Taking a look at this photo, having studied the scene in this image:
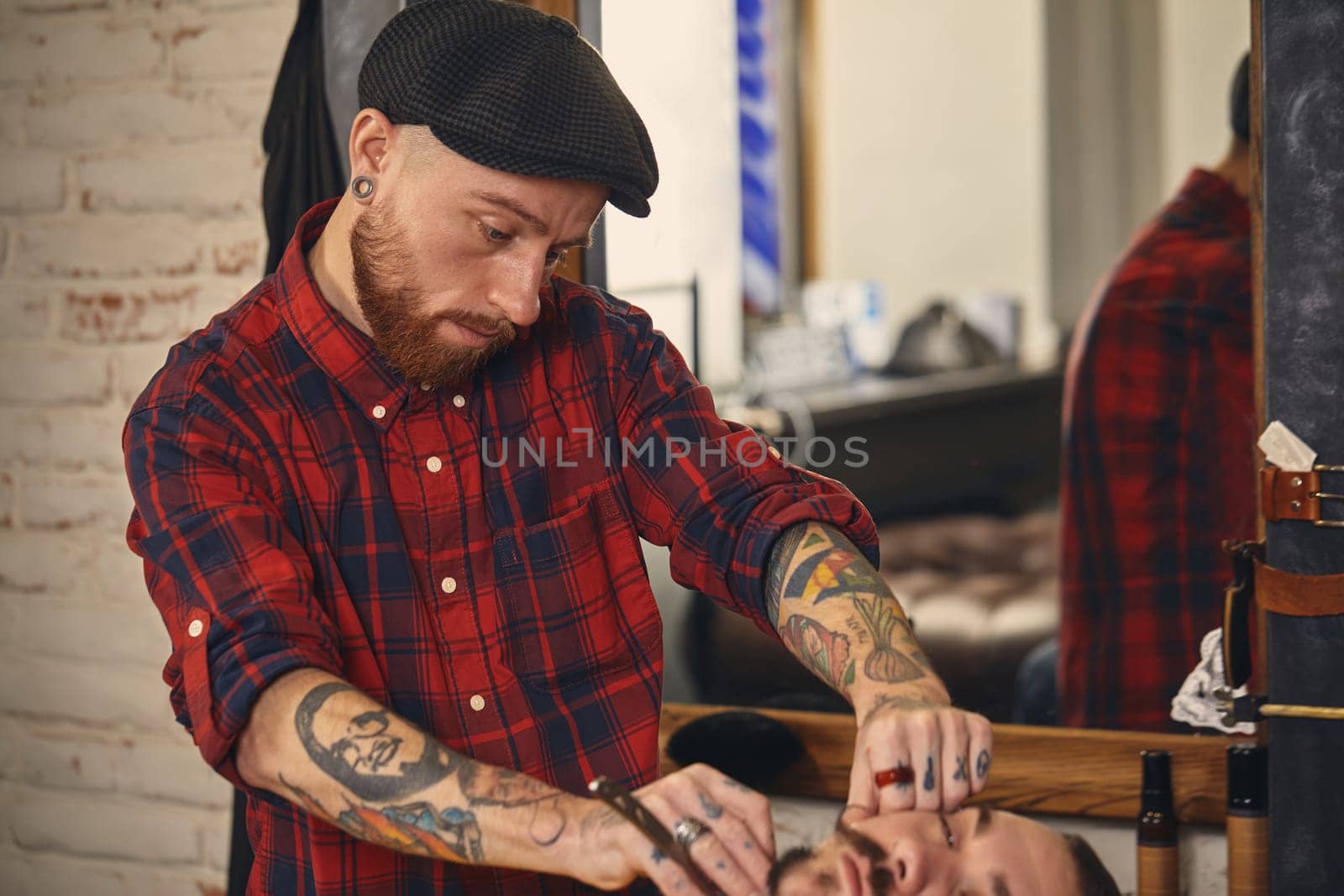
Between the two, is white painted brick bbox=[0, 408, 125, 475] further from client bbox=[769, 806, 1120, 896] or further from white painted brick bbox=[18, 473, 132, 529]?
client bbox=[769, 806, 1120, 896]

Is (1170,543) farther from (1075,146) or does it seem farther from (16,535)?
(1075,146)

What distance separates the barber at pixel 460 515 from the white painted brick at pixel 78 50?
656mm

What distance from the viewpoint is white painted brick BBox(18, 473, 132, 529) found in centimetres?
190

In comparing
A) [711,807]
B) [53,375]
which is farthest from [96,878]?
[711,807]

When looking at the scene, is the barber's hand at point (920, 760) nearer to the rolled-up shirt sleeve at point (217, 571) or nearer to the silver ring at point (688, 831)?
the silver ring at point (688, 831)

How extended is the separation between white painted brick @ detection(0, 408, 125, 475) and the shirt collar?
0.72 meters

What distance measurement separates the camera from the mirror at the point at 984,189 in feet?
10.8

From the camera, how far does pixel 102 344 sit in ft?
6.20

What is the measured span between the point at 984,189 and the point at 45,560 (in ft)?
10.4

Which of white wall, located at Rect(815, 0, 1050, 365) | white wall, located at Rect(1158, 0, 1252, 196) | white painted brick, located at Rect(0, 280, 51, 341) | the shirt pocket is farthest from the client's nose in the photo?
white wall, located at Rect(815, 0, 1050, 365)

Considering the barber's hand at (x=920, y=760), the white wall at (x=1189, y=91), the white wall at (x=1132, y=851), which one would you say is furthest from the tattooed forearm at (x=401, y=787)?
the white wall at (x=1189, y=91)

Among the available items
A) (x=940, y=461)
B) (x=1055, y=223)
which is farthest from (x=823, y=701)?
(x=1055, y=223)

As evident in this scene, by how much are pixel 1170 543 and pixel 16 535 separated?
1.67 m

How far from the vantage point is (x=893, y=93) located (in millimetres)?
4359
